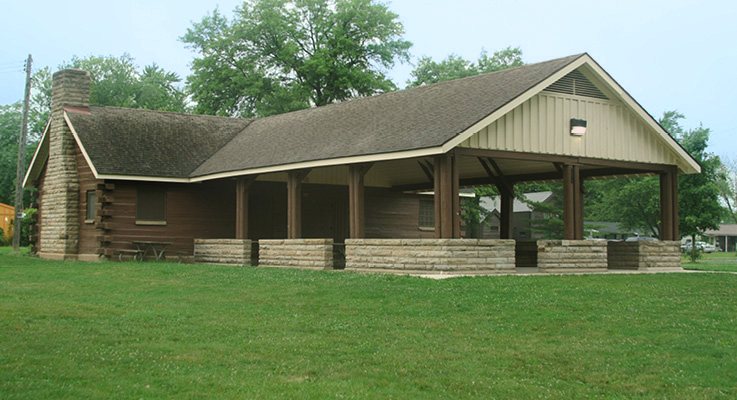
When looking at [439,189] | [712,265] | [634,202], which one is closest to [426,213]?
[712,265]

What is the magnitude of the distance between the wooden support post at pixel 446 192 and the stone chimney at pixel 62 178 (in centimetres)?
1546

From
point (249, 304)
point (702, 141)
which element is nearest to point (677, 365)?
point (249, 304)

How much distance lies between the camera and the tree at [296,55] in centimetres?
4788

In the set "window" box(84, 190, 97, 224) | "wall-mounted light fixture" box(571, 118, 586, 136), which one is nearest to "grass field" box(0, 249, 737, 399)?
"wall-mounted light fixture" box(571, 118, 586, 136)

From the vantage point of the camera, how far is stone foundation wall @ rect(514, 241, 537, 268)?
77.3ft

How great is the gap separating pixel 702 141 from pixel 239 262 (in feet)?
81.0

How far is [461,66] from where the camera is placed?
51188 millimetres

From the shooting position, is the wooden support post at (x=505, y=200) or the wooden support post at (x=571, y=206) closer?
the wooden support post at (x=571, y=206)

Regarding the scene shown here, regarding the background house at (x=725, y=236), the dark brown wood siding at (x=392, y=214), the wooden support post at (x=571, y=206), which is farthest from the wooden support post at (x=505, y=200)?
the background house at (x=725, y=236)

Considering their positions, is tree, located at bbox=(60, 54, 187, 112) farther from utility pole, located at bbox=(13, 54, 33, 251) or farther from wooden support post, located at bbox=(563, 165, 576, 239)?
wooden support post, located at bbox=(563, 165, 576, 239)

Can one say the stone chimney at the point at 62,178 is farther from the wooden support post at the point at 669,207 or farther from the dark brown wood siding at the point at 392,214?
the wooden support post at the point at 669,207

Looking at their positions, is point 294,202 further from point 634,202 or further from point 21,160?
point 634,202

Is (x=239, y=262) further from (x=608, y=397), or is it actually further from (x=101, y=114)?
(x=608, y=397)

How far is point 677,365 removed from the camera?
9.17m
